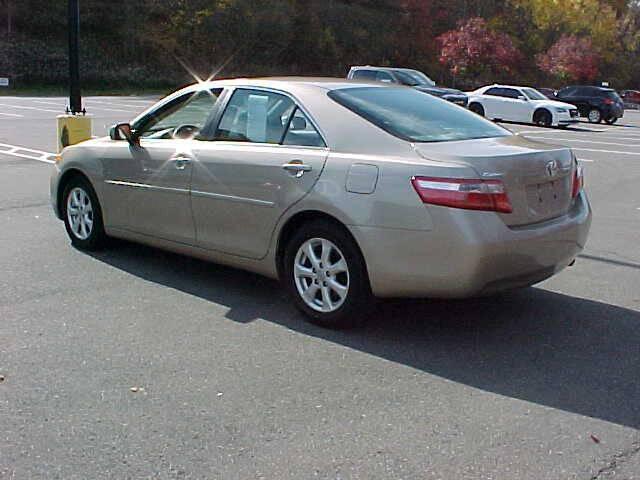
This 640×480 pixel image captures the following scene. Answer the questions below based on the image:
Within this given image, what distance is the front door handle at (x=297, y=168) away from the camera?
5.32 meters

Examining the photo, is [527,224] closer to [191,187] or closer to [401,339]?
[401,339]

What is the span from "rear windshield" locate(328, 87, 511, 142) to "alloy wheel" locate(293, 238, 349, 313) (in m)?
0.85

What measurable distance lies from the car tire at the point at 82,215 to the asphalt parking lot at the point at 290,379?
0.63ft

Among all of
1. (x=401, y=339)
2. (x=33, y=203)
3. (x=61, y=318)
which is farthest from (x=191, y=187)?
(x=33, y=203)

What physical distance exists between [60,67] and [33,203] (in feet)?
129

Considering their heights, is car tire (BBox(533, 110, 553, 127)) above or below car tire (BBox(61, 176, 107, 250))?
below

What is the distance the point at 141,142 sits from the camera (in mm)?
6555

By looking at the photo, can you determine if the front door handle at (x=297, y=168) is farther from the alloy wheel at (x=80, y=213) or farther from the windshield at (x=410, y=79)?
the windshield at (x=410, y=79)

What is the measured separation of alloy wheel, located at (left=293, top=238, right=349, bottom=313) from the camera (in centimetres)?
524

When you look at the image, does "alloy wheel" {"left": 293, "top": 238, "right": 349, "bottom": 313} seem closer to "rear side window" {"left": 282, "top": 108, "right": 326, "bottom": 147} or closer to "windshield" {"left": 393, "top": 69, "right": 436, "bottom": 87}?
"rear side window" {"left": 282, "top": 108, "right": 326, "bottom": 147}

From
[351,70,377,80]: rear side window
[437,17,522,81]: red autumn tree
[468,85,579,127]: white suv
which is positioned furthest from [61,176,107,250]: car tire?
[437,17,522,81]: red autumn tree

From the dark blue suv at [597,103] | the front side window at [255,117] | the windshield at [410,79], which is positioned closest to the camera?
the front side window at [255,117]

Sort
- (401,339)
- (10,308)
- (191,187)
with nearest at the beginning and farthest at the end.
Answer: (401,339), (10,308), (191,187)

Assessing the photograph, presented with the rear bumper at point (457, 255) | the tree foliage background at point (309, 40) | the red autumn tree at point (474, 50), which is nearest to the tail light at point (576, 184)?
the rear bumper at point (457, 255)
